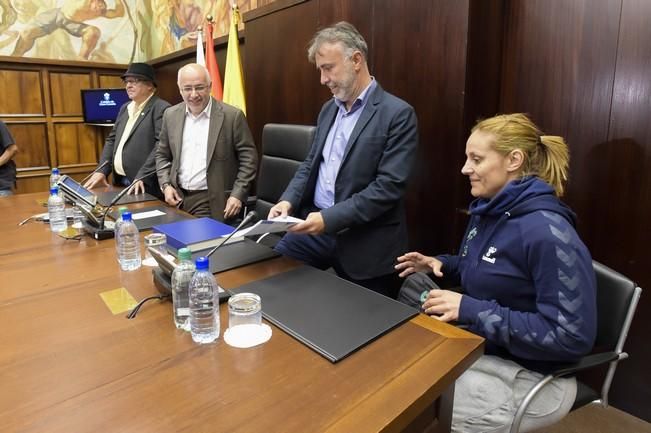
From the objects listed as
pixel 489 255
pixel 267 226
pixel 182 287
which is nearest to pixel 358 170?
pixel 267 226

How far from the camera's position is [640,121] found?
5.56ft

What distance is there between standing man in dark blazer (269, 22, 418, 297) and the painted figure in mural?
5.06 meters

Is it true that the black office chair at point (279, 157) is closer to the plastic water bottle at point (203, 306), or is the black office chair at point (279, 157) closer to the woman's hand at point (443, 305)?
the woman's hand at point (443, 305)

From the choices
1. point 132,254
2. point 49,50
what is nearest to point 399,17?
point 132,254

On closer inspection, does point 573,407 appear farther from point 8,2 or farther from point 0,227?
point 8,2

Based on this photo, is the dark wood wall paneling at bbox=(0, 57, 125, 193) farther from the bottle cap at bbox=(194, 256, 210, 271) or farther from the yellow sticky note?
the bottle cap at bbox=(194, 256, 210, 271)

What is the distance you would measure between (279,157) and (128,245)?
1.18 metres

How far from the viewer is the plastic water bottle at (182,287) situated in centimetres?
106

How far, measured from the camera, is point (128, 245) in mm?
1493

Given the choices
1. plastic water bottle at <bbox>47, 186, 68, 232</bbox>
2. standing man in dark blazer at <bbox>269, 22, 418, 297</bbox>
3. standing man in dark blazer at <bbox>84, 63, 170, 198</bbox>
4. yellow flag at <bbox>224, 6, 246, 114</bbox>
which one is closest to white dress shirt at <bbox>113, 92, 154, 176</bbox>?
standing man in dark blazer at <bbox>84, 63, 170, 198</bbox>

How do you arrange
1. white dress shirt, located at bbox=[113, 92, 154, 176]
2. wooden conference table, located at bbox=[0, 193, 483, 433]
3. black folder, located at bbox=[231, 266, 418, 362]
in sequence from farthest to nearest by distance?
white dress shirt, located at bbox=[113, 92, 154, 176] < black folder, located at bbox=[231, 266, 418, 362] < wooden conference table, located at bbox=[0, 193, 483, 433]

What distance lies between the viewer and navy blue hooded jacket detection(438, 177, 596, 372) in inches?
42.1

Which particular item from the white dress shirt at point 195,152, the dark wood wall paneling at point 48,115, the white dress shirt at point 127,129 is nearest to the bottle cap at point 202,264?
the white dress shirt at point 195,152

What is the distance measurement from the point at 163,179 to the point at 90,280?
1525 millimetres
